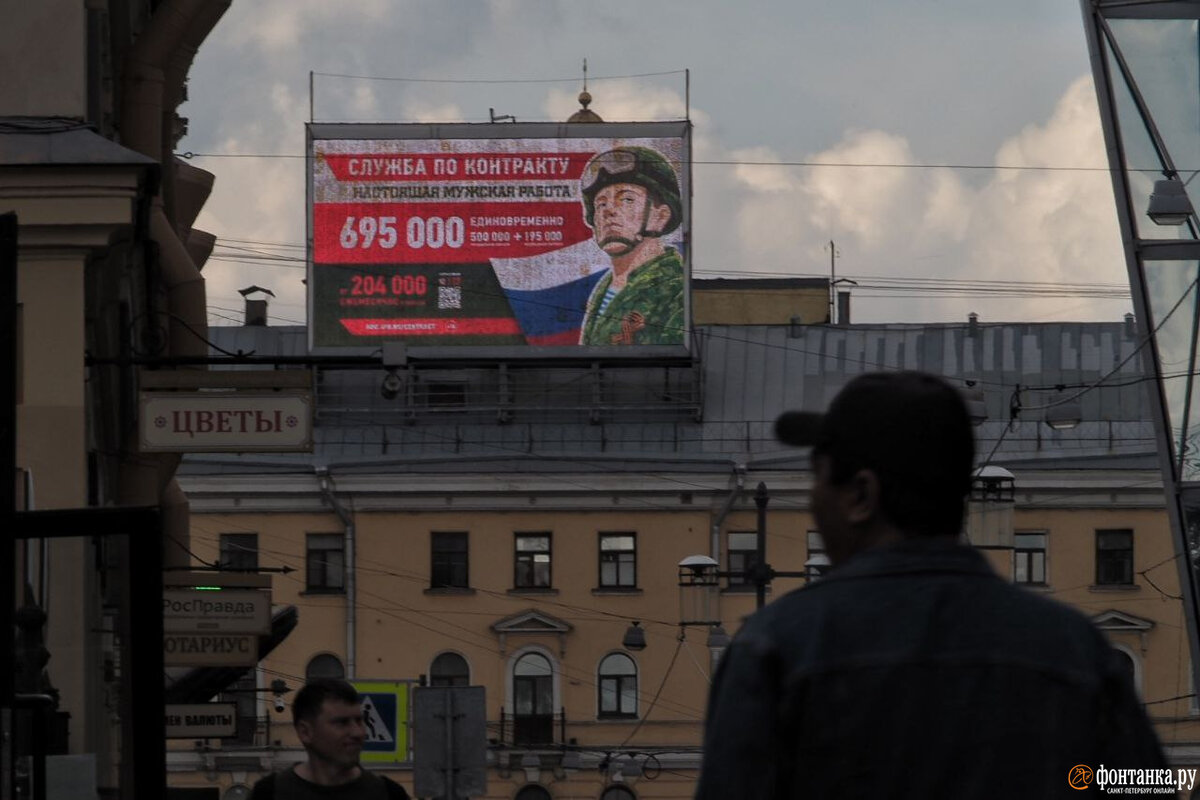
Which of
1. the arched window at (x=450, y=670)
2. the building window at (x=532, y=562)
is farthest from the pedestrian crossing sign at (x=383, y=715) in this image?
the building window at (x=532, y=562)

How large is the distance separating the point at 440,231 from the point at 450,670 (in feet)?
32.3

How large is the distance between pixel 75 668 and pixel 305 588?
46004mm

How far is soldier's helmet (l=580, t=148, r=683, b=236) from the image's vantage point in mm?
53719

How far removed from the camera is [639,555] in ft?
177

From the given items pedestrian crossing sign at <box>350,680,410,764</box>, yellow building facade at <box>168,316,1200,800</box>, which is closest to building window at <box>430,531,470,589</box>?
yellow building facade at <box>168,316,1200,800</box>

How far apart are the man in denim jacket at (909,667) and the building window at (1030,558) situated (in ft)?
169

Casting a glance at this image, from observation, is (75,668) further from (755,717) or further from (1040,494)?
(1040,494)

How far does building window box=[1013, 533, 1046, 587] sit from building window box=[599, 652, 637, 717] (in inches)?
350

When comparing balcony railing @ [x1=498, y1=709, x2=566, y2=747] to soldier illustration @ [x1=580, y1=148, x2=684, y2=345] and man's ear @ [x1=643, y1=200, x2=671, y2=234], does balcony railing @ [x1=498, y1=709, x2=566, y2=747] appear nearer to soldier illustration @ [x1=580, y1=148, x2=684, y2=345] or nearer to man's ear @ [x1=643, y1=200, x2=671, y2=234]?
soldier illustration @ [x1=580, y1=148, x2=684, y2=345]

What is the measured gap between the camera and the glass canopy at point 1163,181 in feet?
61.5

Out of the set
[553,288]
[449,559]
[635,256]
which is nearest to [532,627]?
[449,559]

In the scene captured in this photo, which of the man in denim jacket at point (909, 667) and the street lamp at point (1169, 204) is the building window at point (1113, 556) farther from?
the man in denim jacket at point (909, 667)

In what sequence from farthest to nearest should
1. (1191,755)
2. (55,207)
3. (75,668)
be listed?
(1191,755) → (55,207) → (75,668)

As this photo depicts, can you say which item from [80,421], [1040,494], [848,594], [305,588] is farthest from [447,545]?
[848,594]
